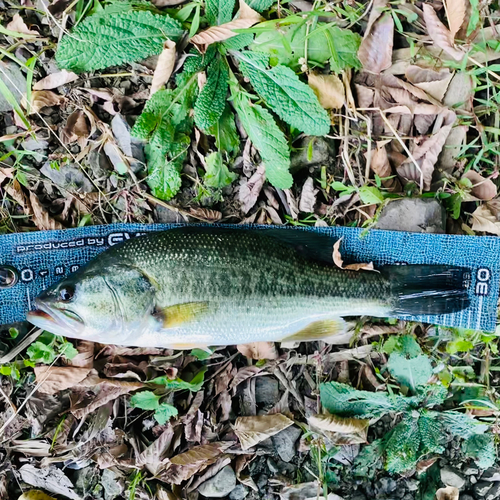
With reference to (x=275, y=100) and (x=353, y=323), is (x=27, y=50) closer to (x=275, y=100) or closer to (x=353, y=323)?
(x=275, y=100)

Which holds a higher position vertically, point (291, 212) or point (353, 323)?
point (291, 212)

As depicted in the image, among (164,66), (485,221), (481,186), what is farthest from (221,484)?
(164,66)

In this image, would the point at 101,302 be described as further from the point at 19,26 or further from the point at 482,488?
the point at 482,488

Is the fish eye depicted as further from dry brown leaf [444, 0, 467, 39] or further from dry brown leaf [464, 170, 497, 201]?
dry brown leaf [444, 0, 467, 39]

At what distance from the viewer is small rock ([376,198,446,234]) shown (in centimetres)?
240

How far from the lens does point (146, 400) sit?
247 cm

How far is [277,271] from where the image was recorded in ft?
7.61

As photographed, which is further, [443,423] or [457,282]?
[443,423]

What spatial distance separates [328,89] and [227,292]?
111cm

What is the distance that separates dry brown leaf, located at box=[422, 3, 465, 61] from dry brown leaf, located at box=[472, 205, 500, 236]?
76 cm

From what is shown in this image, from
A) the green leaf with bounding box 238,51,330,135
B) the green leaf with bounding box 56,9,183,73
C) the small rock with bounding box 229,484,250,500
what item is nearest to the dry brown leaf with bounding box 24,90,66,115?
the green leaf with bounding box 56,9,183,73

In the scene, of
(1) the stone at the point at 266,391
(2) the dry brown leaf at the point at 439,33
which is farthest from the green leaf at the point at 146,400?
(2) the dry brown leaf at the point at 439,33

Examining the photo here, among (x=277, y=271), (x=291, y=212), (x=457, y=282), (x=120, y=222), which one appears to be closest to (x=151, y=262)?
(x=120, y=222)

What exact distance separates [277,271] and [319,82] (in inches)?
37.3
